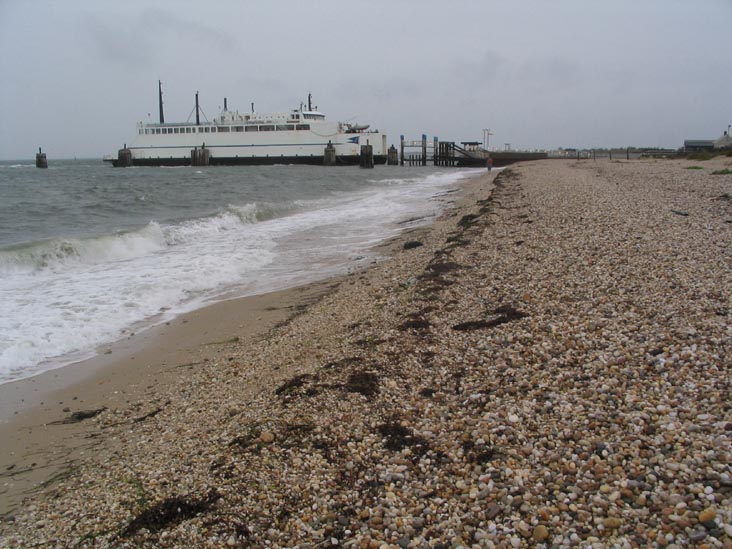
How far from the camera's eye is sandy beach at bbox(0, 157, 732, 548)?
7.58 feet

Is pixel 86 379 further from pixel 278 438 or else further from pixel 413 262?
pixel 413 262

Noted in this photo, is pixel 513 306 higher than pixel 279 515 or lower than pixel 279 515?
higher

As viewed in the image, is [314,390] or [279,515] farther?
[314,390]

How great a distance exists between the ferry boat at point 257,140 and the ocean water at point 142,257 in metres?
40.0

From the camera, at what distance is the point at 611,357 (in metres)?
3.54

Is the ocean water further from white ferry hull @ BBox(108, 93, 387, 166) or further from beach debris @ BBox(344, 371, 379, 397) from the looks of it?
white ferry hull @ BBox(108, 93, 387, 166)

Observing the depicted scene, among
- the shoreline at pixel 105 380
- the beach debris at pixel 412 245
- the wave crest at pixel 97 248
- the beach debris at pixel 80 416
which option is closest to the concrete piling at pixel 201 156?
the wave crest at pixel 97 248

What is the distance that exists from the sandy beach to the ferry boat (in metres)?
57.8

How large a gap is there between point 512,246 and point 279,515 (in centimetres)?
637

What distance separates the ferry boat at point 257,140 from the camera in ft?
201

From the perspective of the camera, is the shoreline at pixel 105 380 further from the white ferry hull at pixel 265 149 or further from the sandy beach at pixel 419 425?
the white ferry hull at pixel 265 149

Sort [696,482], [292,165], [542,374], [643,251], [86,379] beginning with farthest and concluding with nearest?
1. [292,165]
2. [643,251]
3. [86,379]
4. [542,374]
5. [696,482]

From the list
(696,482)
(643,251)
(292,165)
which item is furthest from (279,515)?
(292,165)

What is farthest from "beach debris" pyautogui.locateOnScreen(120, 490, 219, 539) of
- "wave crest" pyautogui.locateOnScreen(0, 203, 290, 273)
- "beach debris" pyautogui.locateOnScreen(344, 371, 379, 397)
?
"wave crest" pyautogui.locateOnScreen(0, 203, 290, 273)
